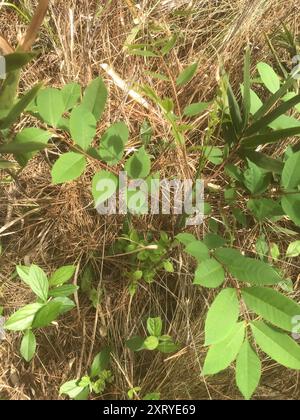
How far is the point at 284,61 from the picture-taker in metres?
1.13

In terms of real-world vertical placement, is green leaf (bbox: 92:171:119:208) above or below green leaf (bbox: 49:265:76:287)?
above

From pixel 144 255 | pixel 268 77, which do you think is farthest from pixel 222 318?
pixel 268 77

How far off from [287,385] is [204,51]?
33.5 inches

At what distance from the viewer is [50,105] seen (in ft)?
2.54

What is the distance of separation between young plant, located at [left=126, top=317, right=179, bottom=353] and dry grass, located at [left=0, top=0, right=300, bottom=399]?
0.12 ft

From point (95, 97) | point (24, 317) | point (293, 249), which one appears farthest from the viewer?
point (293, 249)

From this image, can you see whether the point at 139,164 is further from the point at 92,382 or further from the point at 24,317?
the point at 92,382

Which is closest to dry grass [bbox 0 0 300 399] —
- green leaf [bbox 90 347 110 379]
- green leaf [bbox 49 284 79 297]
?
green leaf [bbox 90 347 110 379]

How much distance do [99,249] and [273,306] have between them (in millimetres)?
483

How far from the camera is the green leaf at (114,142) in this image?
0.81m

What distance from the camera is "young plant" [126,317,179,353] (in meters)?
1.00

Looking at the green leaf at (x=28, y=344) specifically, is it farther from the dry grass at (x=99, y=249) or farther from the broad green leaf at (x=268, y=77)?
the broad green leaf at (x=268, y=77)

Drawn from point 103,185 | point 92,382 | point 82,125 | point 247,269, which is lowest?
point 92,382

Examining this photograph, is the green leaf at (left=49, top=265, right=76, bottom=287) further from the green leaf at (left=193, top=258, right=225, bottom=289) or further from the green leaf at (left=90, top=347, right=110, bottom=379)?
the green leaf at (left=193, top=258, right=225, bottom=289)
